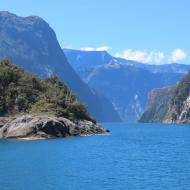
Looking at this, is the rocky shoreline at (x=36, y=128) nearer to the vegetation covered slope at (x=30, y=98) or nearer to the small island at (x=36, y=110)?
the small island at (x=36, y=110)

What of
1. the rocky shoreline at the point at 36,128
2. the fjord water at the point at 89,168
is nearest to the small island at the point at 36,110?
the rocky shoreline at the point at 36,128

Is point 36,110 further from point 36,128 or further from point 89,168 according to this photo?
point 89,168

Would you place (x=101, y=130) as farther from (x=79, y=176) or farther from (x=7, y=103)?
(x=79, y=176)

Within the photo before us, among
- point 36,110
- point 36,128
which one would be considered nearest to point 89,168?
point 36,128

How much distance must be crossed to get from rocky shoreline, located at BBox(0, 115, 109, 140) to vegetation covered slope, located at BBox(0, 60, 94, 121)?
22.9ft

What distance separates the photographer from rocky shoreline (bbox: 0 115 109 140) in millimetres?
143750

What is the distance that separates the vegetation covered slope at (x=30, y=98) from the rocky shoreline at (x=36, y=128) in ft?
22.9

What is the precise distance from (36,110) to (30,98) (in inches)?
507

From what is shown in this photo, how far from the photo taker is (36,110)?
16375cm

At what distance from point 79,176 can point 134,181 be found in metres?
7.76

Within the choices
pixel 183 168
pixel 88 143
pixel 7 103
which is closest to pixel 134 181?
pixel 183 168

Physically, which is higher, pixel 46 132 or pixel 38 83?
pixel 38 83

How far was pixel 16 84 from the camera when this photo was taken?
17850 centimetres

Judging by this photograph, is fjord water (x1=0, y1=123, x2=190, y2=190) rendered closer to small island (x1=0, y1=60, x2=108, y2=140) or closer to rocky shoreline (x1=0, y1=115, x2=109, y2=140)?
rocky shoreline (x1=0, y1=115, x2=109, y2=140)
